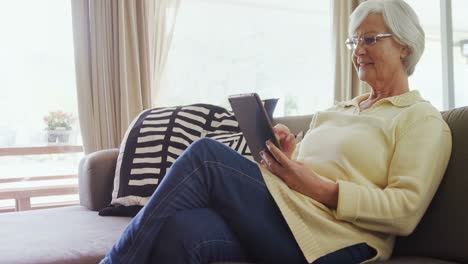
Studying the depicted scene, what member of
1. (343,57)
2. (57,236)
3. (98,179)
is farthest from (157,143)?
(343,57)

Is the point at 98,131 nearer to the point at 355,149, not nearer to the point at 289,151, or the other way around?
the point at 289,151

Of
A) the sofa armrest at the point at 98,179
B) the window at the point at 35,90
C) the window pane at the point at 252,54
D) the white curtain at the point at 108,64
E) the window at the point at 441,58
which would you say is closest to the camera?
the sofa armrest at the point at 98,179

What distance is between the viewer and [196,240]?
1.07 metres

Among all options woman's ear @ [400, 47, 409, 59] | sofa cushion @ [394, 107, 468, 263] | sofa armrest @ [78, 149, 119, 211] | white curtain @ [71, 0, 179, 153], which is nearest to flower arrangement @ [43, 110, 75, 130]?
white curtain @ [71, 0, 179, 153]

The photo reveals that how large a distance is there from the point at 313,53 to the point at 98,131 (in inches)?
78.0

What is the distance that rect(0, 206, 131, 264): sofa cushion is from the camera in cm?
134

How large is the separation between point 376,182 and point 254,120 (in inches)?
14.7

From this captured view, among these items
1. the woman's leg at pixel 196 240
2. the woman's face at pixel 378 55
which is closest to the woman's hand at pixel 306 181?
the woman's leg at pixel 196 240

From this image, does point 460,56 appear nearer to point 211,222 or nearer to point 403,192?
point 403,192

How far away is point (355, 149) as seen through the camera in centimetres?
123

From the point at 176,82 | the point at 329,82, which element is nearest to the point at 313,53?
the point at 329,82

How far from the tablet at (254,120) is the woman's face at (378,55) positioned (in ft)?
1.55

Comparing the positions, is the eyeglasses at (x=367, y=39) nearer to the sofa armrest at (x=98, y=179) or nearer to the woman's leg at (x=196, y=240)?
the woman's leg at (x=196, y=240)

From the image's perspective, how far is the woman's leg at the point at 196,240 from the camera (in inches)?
41.7
